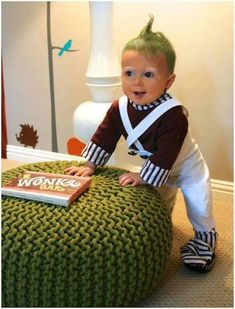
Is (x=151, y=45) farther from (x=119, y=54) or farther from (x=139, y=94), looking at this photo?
(x=119, y=54)

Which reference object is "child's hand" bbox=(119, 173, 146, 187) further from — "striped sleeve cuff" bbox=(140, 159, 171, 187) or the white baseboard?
the white baseboard

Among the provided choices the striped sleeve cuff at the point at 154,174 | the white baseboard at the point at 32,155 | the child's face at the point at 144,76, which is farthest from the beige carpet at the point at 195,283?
the white baseboard at the point at 32,155

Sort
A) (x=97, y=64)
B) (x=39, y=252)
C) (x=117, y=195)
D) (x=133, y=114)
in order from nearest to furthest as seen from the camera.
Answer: (x=39, y=252), (x=117, y=195), (x=133, y=114), (x=97, y=64)

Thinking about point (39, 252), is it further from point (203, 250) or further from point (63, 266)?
point (203, 250)

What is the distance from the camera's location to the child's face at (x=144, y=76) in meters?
1.06

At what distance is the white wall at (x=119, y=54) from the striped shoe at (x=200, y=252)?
17.9 inches

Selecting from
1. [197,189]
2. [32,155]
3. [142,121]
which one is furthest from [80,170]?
[32,155]

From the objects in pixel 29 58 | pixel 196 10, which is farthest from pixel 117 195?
pixel 29 58

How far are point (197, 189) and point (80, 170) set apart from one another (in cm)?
33

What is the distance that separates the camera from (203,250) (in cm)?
117

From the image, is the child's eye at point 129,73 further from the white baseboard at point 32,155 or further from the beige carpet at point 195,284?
the white baseboard at point 32,155

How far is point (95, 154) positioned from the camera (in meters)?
1.21

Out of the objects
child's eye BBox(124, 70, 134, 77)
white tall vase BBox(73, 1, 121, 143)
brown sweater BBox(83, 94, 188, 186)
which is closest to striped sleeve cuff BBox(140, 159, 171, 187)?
brown sweater BBox(83, 94, 188, 186)

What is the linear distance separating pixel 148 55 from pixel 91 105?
0.45m
